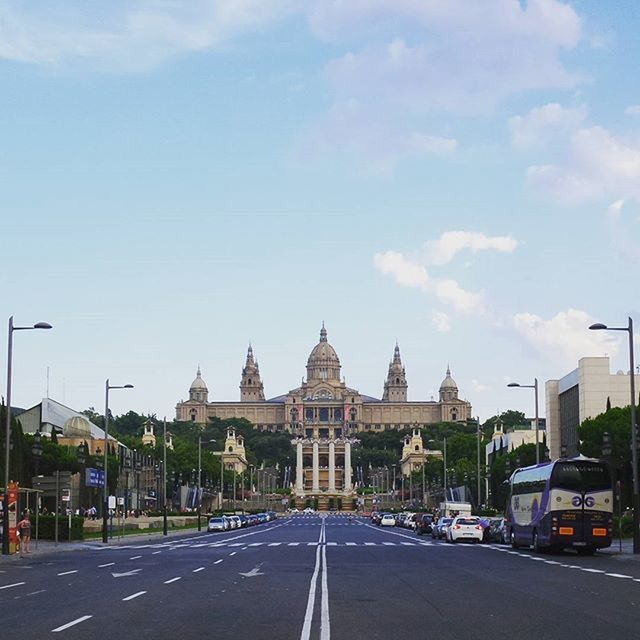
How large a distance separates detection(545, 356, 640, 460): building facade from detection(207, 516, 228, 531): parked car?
30445 millimetres

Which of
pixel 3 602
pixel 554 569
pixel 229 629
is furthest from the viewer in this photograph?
pixel 554 569

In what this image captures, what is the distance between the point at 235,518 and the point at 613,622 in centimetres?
8774

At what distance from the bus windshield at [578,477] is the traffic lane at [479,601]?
→ 5.20 metres

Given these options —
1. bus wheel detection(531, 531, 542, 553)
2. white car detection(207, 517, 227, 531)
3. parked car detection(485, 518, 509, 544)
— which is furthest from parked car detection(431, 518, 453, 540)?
white car detection(207, 517, 227, 531)

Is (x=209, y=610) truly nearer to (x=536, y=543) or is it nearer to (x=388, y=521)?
(x=536, y=543)

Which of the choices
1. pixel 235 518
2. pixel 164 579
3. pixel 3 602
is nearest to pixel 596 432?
pixel 235 518

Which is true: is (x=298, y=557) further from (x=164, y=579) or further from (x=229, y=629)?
(x=229, y=629)

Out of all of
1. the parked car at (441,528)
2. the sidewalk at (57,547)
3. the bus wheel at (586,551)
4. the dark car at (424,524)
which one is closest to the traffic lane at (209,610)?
the sidewalk at (57,547)

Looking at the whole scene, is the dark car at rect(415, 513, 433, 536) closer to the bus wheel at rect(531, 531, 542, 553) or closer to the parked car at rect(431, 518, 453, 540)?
the parked car at rect(431, 518, 453, 540)

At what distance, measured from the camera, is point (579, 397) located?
111688mm

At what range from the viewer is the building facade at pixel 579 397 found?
109 meters

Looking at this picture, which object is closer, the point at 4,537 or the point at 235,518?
the point at 4,537

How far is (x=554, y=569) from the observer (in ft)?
109

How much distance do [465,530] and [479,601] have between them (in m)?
38.2
